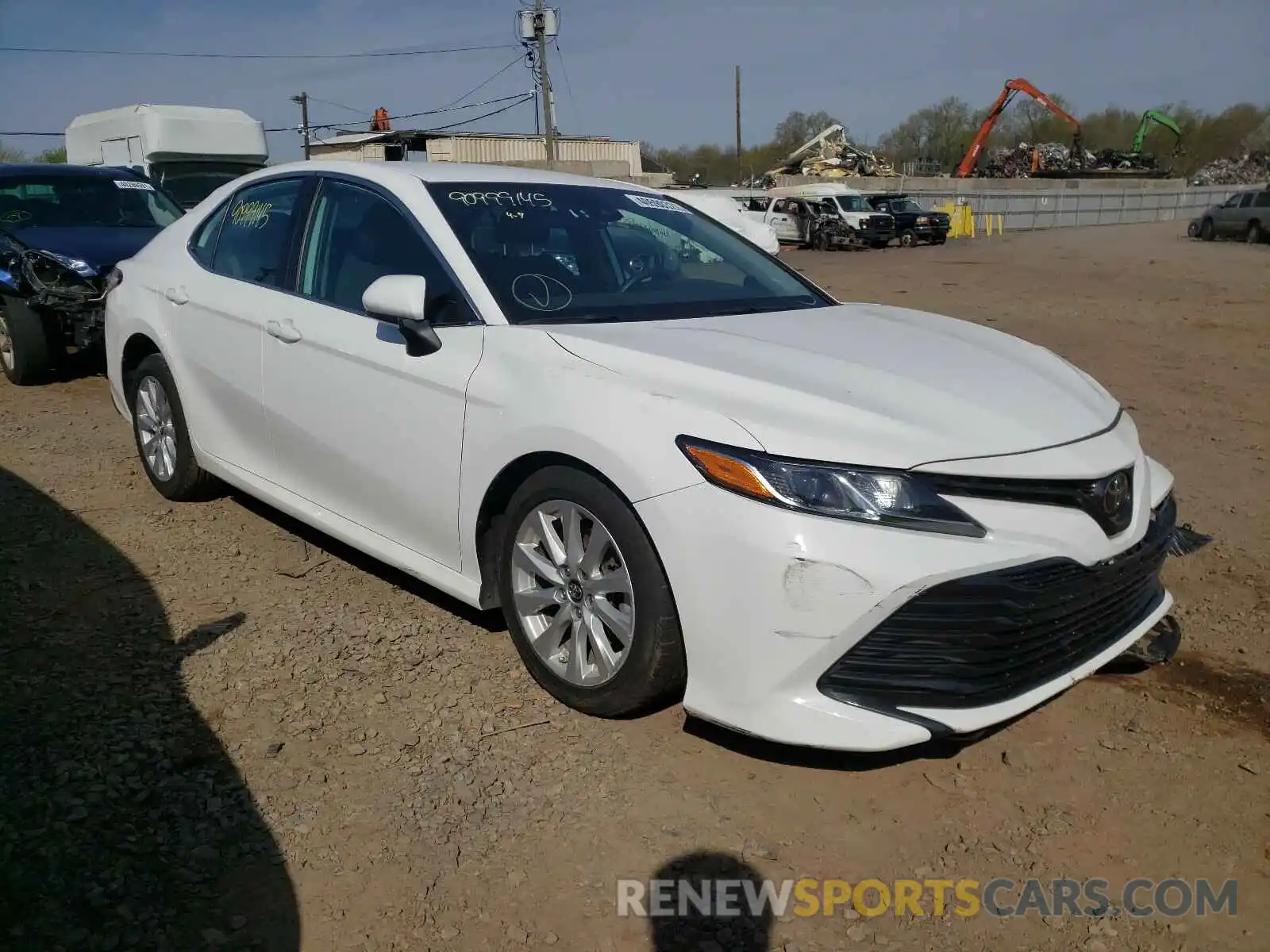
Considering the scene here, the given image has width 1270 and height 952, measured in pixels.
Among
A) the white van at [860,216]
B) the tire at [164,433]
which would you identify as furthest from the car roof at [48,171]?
the white van at [860,216]

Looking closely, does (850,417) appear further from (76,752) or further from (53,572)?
(53,572)

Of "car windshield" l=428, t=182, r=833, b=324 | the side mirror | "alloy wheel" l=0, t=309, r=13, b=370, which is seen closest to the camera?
the side mirror

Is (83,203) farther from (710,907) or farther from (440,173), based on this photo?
(710,907)

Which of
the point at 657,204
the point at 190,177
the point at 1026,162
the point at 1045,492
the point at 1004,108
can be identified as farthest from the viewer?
the point at 1026,162

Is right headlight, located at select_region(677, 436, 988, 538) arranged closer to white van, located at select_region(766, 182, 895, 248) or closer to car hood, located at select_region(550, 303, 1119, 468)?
car hood, located at select_region(550, 303, 1119, 468)

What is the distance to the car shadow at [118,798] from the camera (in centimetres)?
233

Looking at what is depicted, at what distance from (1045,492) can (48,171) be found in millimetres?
9145

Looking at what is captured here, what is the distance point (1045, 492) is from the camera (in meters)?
2.68

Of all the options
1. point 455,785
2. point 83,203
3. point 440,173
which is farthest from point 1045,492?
point 83,203

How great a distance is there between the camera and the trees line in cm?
7300

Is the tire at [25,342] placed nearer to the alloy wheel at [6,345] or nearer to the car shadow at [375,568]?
the alloy wheel at [6,345]

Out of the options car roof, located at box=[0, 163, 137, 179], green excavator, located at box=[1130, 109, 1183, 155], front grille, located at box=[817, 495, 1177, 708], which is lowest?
front grille, located at box=[817, 495, 1177, 708]

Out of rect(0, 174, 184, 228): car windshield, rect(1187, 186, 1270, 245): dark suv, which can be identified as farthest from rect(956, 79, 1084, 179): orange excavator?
rect(0, 174, 184, 228): car windshield

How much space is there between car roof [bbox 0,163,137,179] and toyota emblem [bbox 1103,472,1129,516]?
8.99 metres
